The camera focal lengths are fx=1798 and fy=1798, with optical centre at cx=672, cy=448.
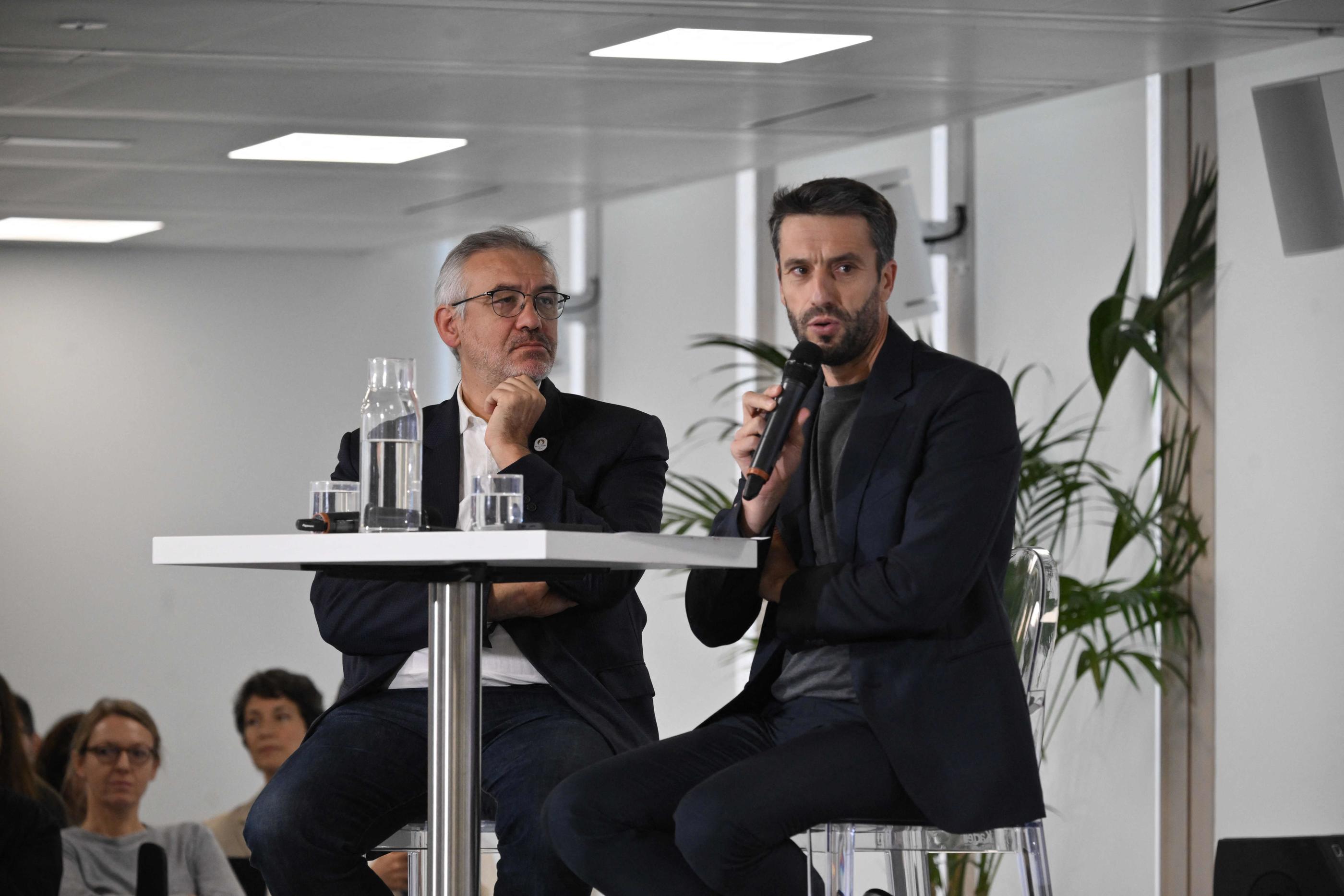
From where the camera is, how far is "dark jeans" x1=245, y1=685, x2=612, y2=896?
2660 mm

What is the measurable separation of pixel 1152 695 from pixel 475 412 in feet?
9.04

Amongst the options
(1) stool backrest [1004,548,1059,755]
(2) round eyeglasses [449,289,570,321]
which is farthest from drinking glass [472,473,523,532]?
(1) stool backrest [1004,548,1059,755]

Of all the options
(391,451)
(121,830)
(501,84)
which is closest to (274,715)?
(121,830)

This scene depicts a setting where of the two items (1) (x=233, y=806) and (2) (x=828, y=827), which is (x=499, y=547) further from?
→ (1) (x=233, y=806)

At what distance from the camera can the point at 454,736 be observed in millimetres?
2363

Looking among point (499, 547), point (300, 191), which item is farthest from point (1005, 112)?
point (499, 547)

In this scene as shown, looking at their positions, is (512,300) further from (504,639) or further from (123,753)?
(123,753)

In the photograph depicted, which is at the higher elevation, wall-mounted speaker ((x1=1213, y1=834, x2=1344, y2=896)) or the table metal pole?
the table metal pole

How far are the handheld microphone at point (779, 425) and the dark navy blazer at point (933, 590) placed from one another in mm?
141

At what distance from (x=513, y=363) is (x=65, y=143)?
3.11 metres

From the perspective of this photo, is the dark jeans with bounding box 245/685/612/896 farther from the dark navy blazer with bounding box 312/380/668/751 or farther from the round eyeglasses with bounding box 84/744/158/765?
the round eyeglasses with bounding box 84/744/158/765

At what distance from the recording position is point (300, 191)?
6.51 metres

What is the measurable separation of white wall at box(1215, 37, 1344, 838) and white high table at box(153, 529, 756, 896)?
2.60 m

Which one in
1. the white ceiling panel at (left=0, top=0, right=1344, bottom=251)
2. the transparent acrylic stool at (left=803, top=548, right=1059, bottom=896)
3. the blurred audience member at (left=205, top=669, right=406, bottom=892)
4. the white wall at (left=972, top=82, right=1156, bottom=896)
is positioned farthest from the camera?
the blurred audience member at (left=205, top=669, right=406, bottom=892)
